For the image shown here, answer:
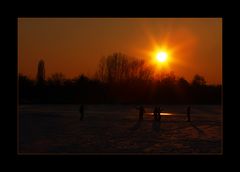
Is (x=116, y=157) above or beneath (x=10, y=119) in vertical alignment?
beneath

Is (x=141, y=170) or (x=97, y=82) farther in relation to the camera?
(x=97, y=82)

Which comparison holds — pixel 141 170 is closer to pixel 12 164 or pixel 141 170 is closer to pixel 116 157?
pixel 116 157

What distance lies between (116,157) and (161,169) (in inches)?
9.7

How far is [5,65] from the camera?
75.6 inches

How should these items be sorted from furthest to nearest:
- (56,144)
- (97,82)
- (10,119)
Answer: (97,82)
(56,144)
(10,119)

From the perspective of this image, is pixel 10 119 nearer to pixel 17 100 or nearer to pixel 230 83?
pixel 17 100

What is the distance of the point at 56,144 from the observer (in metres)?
8.02

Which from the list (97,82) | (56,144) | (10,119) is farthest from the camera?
(97,82)

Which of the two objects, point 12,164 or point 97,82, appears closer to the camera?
point 12,164
